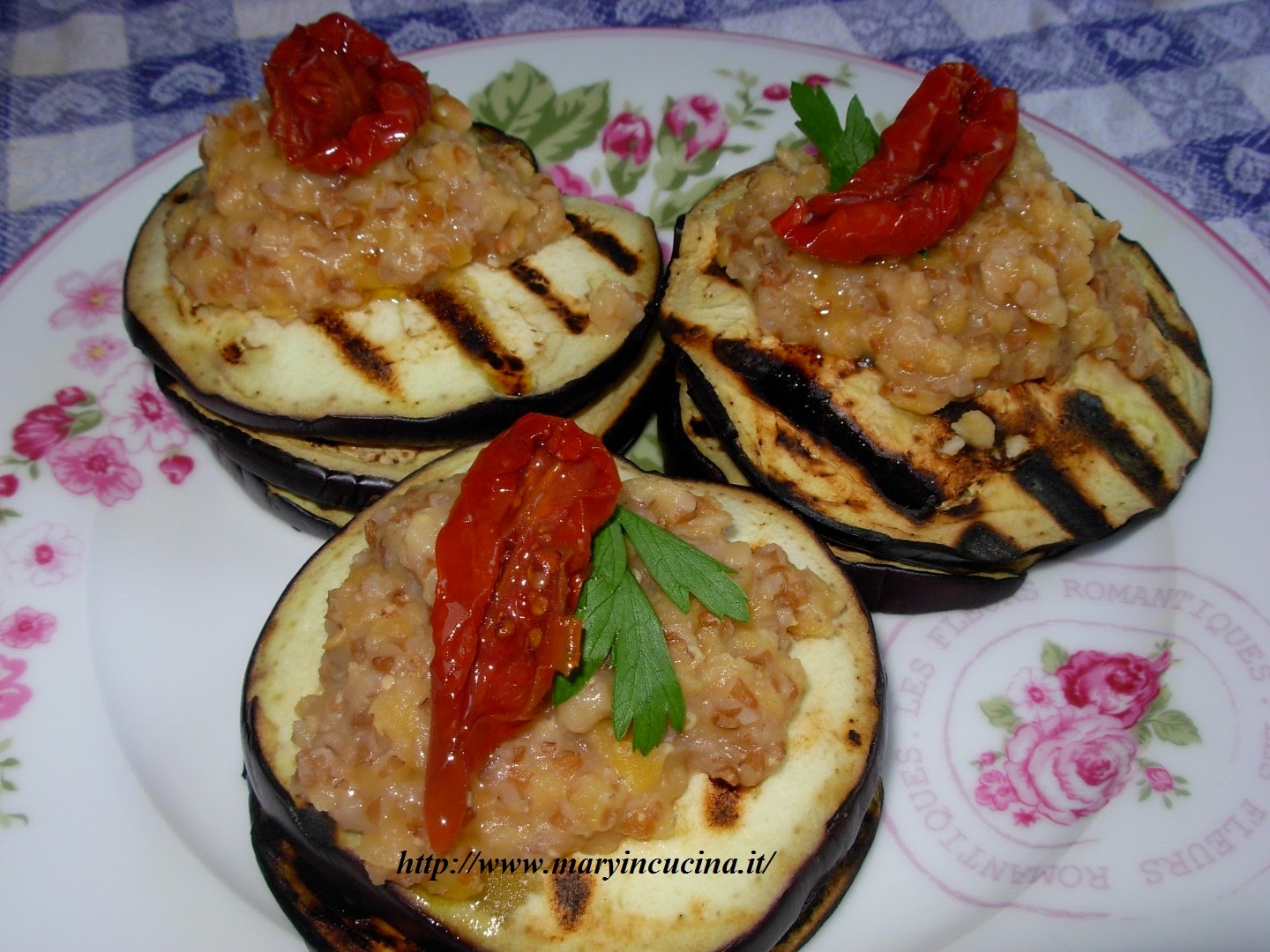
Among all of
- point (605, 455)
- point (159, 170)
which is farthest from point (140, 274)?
point (605, 455)

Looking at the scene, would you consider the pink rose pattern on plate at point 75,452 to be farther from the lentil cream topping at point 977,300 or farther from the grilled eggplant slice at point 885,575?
the lentil cream topping at point 977,300

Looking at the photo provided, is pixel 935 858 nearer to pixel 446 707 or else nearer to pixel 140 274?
pixel 446 707

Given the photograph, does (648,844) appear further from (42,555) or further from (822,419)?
(42,555)

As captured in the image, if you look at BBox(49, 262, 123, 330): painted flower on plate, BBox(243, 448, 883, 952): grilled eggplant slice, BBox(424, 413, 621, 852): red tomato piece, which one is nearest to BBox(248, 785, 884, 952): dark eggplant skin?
BBox(243, 448, 883, 952): grilled eggplant slice

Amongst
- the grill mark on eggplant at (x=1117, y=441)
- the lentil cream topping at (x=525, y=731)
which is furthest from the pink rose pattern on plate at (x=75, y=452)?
the grill mark on eggplant at (x=1117, y=441)

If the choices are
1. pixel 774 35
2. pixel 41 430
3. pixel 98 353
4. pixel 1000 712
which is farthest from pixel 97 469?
pixel 774 35

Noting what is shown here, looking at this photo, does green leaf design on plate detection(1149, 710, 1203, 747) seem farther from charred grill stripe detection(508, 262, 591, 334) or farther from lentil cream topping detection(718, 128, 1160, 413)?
charred grill stripe detection(508, 262, 591, 334)
